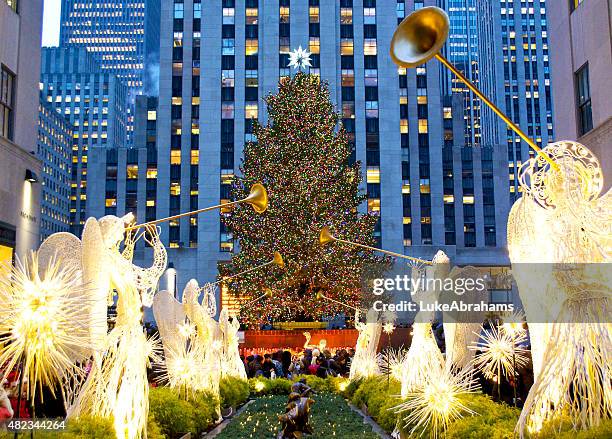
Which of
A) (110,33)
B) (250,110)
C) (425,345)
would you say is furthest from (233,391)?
(110,33)

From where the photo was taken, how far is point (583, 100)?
69.7 feet

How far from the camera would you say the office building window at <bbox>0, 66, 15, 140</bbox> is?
2047 cm

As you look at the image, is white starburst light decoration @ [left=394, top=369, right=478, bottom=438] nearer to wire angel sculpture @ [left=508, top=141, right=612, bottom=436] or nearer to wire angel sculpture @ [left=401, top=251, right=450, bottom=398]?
wire angel sculpture @ [left=401, top=251, right=450, bottom=398]

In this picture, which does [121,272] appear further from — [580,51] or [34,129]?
[580,51]

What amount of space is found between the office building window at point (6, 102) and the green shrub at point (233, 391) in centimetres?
1086

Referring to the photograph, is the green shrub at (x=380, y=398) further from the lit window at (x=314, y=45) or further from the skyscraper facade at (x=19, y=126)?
the lit window at (x=314, y=45)

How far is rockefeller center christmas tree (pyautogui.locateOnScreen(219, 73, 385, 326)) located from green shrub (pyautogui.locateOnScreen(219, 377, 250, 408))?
13341 millimetres

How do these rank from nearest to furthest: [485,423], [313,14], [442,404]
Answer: [485,423] < [442,404] < [313,14]

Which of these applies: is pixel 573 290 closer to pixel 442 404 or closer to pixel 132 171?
pixel 442 404

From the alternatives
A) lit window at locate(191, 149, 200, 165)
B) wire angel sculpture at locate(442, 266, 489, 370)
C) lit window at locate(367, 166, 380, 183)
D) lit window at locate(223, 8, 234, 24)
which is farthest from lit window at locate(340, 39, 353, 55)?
wire angel sculpture at locate(442, 266, 489, 370)

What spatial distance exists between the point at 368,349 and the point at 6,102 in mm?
13853

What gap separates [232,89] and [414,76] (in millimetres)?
18410

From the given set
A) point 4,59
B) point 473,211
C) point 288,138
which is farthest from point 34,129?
point 473,211

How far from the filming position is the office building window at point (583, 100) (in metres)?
20.9
